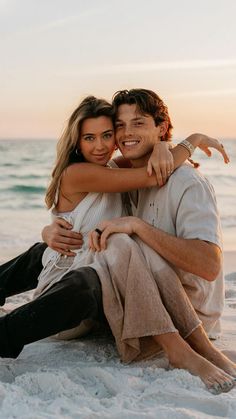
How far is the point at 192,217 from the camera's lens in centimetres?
356

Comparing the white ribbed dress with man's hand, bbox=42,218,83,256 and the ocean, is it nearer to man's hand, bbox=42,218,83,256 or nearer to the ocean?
man's hand, bbox=42,218,83,256

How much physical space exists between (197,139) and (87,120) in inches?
25.0

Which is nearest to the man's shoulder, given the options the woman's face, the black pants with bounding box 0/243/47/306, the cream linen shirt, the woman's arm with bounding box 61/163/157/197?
the cream linen shirt

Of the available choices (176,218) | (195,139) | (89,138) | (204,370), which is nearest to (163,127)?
(195,139)

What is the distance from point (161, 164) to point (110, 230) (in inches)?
17.4

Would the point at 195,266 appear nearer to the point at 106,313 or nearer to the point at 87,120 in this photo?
the point at 106,313

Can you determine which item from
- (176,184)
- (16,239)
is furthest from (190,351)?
(16,239)

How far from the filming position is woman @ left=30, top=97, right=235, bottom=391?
10.9 ft

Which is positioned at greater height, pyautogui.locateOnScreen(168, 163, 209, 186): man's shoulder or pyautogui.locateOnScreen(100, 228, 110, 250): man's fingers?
pyautogui.locateOnScreen(168, 163, 209, 186): man's shoulder

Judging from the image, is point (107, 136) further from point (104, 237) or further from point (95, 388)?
point (95, 388)

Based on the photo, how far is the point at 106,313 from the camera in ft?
11.1

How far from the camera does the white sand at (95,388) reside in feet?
9.21

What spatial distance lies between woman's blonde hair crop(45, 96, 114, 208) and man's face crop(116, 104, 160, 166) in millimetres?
79

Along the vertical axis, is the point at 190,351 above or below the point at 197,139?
below
